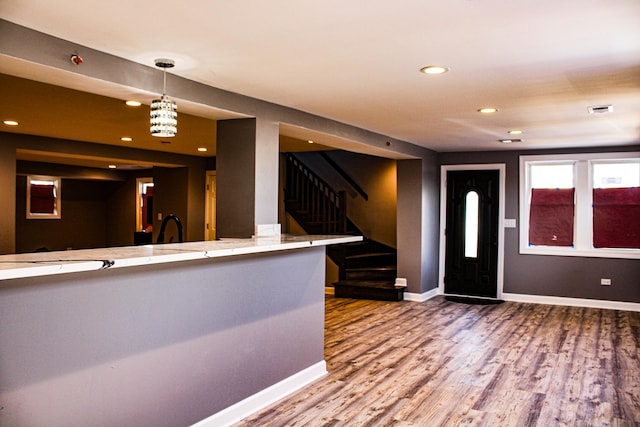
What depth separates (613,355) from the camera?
500 centimetres

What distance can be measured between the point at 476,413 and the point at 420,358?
1311 millimetres

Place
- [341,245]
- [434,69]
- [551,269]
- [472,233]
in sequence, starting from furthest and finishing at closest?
[341,245] < [472,233] < [551,269] < [434,69]

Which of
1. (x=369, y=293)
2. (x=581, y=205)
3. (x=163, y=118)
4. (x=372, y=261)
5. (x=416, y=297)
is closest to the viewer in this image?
(x=163, y=118)

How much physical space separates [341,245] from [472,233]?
6.72 feet

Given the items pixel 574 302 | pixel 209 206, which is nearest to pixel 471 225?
pixel 574 302

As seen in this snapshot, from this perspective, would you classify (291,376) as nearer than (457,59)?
No

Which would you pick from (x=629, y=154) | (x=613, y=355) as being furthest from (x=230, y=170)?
(x=629, y=154)

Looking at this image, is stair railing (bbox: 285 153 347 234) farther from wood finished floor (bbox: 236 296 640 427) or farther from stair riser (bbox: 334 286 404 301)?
wood finished floor (bbox: 236 296 640 427)

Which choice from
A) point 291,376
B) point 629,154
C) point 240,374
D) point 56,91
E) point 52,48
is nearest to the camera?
point 52,48

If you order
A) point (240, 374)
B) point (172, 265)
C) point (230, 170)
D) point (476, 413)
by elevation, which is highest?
point (230, 170)

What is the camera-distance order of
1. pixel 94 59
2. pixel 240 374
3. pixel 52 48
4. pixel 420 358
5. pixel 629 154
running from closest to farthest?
pixel 52 48
pixel 94 59
pixel 240 374
pixel 420 358
pixel 629 154

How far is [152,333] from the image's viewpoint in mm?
2832

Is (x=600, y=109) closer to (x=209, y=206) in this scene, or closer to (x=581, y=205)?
(x=581, y=205)

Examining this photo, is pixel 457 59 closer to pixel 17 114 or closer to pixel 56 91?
pixel 56 91
